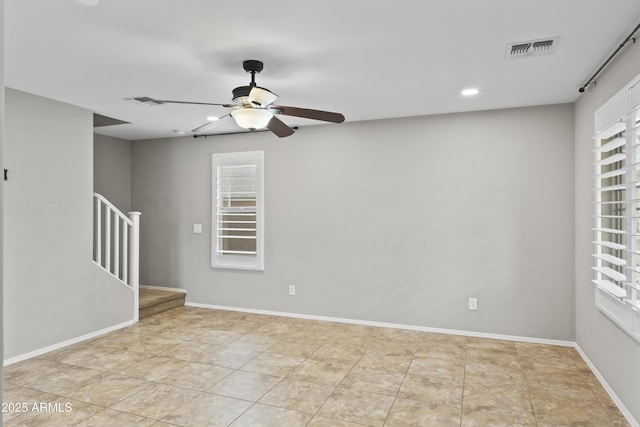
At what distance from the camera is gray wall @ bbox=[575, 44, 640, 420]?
2.63 m

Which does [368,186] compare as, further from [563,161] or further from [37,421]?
[37,421]

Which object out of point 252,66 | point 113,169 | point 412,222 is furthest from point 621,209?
point 113,169

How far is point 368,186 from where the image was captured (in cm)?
486

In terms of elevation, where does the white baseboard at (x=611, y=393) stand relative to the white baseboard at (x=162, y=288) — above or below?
below

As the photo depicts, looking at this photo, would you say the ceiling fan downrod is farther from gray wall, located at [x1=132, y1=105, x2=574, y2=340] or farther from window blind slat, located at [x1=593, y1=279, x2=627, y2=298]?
window blind slat, located at [x1=593, y1=279, x2=627, y2=298]

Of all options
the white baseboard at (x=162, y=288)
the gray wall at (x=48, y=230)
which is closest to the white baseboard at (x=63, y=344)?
the gray wall at (x=48, y=230)

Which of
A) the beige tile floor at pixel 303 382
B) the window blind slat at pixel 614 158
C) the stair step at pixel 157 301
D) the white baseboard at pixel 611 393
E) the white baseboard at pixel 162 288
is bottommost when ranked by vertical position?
the beige tile floor at pixel 303 382

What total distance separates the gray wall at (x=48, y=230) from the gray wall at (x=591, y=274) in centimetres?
481

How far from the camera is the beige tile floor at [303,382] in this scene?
8.85 ft

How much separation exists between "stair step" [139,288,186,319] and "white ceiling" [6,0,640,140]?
249 centimetres

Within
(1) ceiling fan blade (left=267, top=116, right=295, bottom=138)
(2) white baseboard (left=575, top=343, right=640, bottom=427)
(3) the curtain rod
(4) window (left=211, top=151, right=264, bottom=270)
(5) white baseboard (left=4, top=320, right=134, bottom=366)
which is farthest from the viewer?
(4) window (left=211, top=151, right=264, bottom=270)

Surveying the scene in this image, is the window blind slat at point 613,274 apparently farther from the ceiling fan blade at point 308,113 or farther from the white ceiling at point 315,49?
the ceiling fan blade at point 308,113

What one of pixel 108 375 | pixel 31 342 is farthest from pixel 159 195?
pixel 108 375

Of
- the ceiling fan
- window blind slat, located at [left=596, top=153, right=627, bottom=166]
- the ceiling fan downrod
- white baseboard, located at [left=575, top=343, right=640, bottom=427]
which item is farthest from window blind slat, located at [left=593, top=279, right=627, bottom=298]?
the ceiling fan downrod
